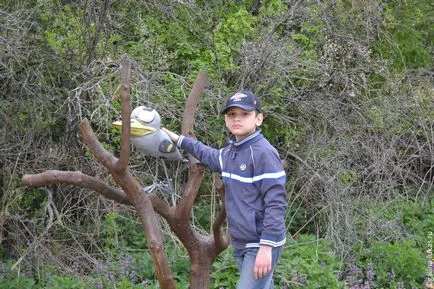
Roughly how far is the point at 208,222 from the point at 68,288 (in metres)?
1.79

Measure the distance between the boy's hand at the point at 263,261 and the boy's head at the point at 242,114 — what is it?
61 centimetres

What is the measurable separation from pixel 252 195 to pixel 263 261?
0.35 m

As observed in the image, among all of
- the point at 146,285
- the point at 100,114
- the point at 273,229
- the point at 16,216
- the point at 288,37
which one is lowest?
the point at 146,285

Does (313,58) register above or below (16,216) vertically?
above

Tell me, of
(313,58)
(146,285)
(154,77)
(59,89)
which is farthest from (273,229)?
(313,58)

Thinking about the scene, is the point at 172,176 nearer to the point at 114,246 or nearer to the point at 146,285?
the point at 114,246

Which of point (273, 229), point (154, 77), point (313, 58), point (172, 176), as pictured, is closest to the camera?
point (273, 229)

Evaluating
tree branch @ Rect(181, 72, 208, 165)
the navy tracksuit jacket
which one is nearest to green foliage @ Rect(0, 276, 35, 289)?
tree branch @ Rect(181, 72, 208, 165)

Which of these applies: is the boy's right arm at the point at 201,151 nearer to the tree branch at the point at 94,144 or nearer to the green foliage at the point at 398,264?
the tree branch at the point at 94,144

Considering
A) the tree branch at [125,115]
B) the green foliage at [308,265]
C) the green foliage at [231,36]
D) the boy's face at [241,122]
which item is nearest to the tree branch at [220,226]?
the boy's face at [241,122]

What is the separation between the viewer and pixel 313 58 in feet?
23.7

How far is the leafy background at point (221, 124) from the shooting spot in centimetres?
597

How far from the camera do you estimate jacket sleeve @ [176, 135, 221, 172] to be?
4.09 meters

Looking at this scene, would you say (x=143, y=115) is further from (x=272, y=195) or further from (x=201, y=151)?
(x=272, y=195)
